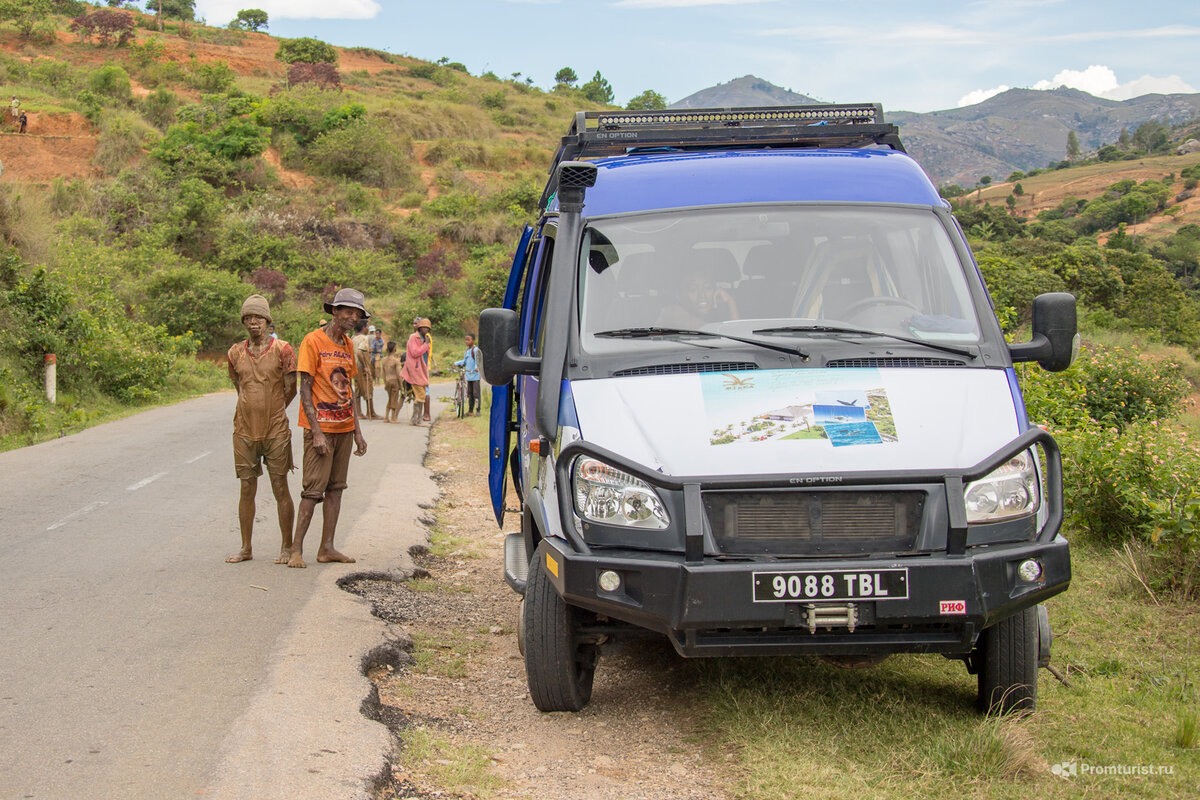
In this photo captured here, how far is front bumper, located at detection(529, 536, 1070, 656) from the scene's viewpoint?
12.8ft

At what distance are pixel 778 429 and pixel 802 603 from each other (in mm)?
655

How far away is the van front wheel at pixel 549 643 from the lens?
14.9 ft

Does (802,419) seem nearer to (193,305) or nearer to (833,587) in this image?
(833,587)

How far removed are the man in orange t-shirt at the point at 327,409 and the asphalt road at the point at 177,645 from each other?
0.39 metres

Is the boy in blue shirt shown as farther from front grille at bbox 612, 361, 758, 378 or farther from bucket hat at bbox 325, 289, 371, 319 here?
front grille at bbox 612, 361, 758, 378

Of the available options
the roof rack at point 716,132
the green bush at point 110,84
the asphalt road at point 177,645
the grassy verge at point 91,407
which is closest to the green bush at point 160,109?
the green bush at point 110,84

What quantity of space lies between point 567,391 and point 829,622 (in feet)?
4.56

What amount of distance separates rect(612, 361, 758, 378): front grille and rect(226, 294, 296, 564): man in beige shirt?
12.5 ft

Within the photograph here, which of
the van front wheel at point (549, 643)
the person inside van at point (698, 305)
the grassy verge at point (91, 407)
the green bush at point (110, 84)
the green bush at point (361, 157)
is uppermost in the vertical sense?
the green bush at point (110, 84)

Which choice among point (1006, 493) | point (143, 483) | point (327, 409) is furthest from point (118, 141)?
point (1006, 493)

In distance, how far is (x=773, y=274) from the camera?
5.01m

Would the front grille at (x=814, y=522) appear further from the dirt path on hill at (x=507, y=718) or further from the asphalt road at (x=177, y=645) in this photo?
the asphalt road at (x=177, y=645)

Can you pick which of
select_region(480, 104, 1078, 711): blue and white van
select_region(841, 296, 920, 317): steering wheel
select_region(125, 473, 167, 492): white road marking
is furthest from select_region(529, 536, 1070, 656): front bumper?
select_region(125, 473, 167, 492): white road marking

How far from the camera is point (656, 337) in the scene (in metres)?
4.69
